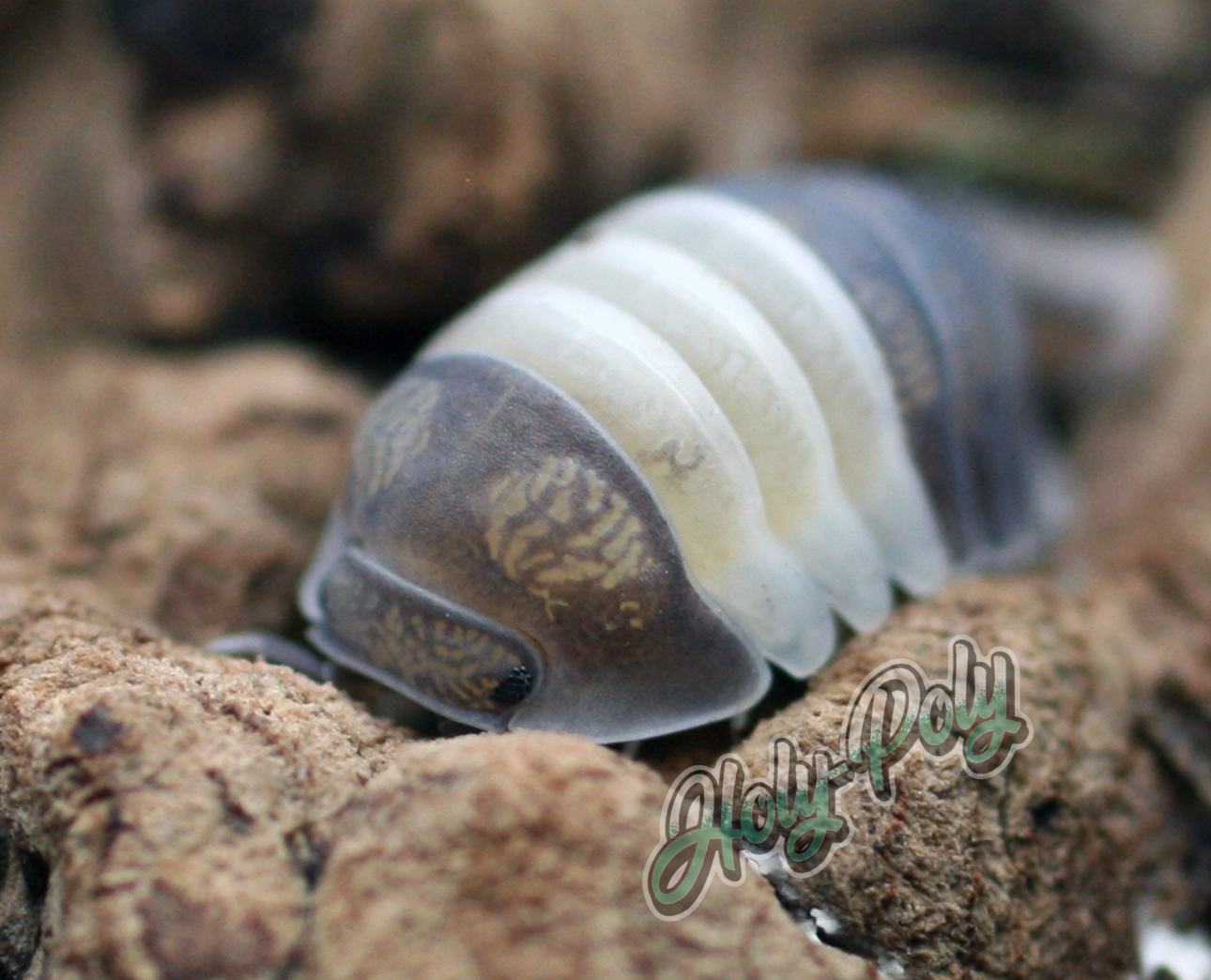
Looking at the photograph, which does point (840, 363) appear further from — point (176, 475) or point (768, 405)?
point (176, 475)

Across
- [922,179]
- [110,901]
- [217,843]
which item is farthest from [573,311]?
[922,179]

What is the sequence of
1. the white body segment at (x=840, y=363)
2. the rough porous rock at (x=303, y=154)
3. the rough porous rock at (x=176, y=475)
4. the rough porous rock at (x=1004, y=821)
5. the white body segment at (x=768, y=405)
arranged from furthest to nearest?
the rough porous rock at (x=303, y=154)
the rough porous rock at (x=176, y=475)
the white body segment at (x=840, y=363)
the white body segment at (x=768, y=405)
the rough porous rock at (x=1004, y=821)

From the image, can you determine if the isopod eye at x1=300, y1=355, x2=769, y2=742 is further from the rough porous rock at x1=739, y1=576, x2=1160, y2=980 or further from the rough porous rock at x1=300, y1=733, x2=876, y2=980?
the rough porous rock at x1=300, y1=733, x2=876, y2=980

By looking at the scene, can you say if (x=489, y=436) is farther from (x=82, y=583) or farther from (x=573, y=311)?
(x=82, y=583)

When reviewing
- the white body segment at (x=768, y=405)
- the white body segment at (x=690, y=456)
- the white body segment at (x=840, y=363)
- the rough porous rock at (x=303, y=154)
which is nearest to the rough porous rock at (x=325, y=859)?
the white body segment at (x=690, y=456)

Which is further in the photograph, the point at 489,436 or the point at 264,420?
the point at 264,420

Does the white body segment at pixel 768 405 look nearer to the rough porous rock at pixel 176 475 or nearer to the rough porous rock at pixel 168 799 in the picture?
the rough porous rock at pixel 168 799
